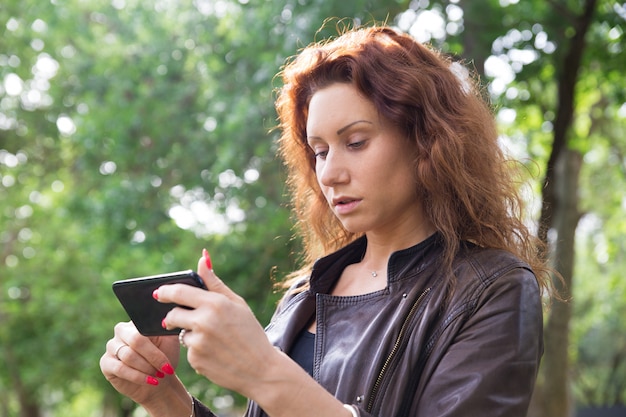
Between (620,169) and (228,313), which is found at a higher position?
(228,313)

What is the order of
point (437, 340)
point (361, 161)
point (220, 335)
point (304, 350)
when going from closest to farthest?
point (220, 335), point (437, 340), point (361, 161), point (304, 350)

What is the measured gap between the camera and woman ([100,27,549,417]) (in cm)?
172

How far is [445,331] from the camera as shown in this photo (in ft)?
6.45

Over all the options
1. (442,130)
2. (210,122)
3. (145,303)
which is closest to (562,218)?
(210,122)

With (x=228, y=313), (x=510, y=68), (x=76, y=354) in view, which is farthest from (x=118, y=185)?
(x=228, y=313)

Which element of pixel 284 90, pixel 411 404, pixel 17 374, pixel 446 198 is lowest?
pixel 17 374

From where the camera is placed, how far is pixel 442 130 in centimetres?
226

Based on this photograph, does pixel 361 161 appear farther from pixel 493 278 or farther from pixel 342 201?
pixel 493 278

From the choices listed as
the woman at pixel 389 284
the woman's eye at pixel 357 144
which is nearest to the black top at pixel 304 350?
the woman at pixel 389 284

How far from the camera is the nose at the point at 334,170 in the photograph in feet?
7.24

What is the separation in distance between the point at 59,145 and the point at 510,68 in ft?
29.5

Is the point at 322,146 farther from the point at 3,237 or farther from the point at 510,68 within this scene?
the point at 3,237

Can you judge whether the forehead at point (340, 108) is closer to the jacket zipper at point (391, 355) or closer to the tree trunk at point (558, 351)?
the jacket zipper at point (391, 355)

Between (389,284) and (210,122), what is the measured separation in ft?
26.2
